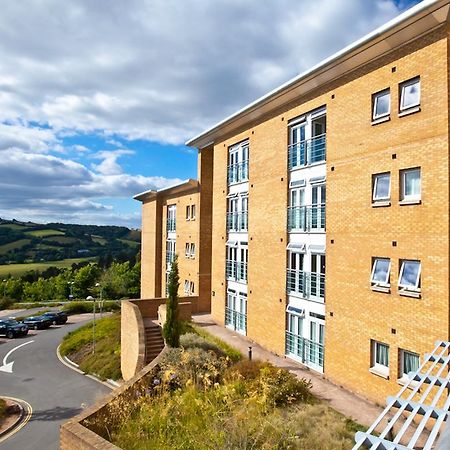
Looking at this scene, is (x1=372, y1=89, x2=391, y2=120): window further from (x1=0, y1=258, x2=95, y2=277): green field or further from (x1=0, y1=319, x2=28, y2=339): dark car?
(x1=0, y1=258, x2=95, y2=277): green field

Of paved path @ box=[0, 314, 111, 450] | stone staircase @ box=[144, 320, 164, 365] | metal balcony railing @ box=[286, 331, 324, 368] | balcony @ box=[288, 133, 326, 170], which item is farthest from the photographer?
stone staircase @ box=[144, 320, 164, 365]

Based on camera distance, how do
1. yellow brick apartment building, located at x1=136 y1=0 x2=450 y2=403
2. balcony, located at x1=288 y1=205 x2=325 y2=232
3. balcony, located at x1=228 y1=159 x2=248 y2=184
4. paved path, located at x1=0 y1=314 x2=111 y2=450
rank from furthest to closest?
balcony, located at x1=228 y1=159 x2=248 y2=184 → paved path, located at x1=0 y1=314 x2=111 y2=450 → balcony, located at x1=288 y1=205 x2=325 y2=232 → yellow brick apartment building, located at x1=136 y1=0 x2=450 y2=403

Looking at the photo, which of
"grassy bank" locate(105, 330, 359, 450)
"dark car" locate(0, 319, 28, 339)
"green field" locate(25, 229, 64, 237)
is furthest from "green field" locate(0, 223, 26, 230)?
"grassy bank" locate(105, 330, 359, 450)

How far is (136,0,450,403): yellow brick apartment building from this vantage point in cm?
1035

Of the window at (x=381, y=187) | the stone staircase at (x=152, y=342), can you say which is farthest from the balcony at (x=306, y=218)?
the stone staircase at (x=152, y=342)

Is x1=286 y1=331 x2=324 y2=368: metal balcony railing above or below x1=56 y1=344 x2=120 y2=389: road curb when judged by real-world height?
above

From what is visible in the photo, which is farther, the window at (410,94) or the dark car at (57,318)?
the dark car at (57,318)

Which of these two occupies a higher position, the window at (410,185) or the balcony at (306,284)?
the window at (410,185)

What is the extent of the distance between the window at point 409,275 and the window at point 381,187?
2.04 m

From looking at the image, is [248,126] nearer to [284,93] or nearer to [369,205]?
[284,93]

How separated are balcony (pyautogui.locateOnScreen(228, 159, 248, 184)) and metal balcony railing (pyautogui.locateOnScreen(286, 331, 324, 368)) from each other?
27.3 feet

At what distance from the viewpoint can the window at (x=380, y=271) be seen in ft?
38.0

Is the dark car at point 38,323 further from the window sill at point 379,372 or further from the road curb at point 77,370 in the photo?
the window sill at point 379,372

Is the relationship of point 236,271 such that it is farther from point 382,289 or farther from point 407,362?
point 407,362
